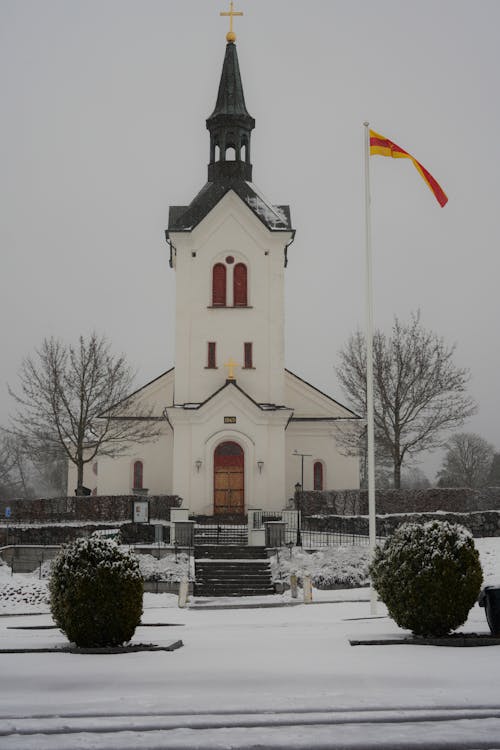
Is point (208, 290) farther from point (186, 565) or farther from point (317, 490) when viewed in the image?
point (186, 565)

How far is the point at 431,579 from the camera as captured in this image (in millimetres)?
12570

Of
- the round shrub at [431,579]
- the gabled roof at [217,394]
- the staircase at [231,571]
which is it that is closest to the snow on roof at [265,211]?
the gabled roof at [217,394]

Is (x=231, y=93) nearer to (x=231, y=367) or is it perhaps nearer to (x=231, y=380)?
(x=231, y=367)

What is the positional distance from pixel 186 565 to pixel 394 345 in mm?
21880

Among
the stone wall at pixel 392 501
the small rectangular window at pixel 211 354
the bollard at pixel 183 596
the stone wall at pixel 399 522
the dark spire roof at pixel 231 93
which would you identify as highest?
the dark spire roof at pixel 231 93

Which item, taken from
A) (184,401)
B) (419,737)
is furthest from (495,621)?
(184,401)

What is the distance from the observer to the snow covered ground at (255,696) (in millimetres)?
7723

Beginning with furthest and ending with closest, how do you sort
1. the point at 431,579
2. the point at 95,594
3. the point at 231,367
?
the point at 231,367
the point at 431,579
the point at 95,594

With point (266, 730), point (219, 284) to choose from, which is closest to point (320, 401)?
point (219, 284)

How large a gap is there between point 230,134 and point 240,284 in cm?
801

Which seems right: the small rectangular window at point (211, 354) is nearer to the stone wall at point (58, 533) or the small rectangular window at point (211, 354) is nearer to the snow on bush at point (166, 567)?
the stone wall at point (58, 533)

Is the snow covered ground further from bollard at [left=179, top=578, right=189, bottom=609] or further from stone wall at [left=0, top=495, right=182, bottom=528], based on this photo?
stone wall at [left=0, top=495, right=182, bottom=528]

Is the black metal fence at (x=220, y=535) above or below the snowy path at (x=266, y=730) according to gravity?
above

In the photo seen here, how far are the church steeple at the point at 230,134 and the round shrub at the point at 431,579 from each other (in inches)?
1312
